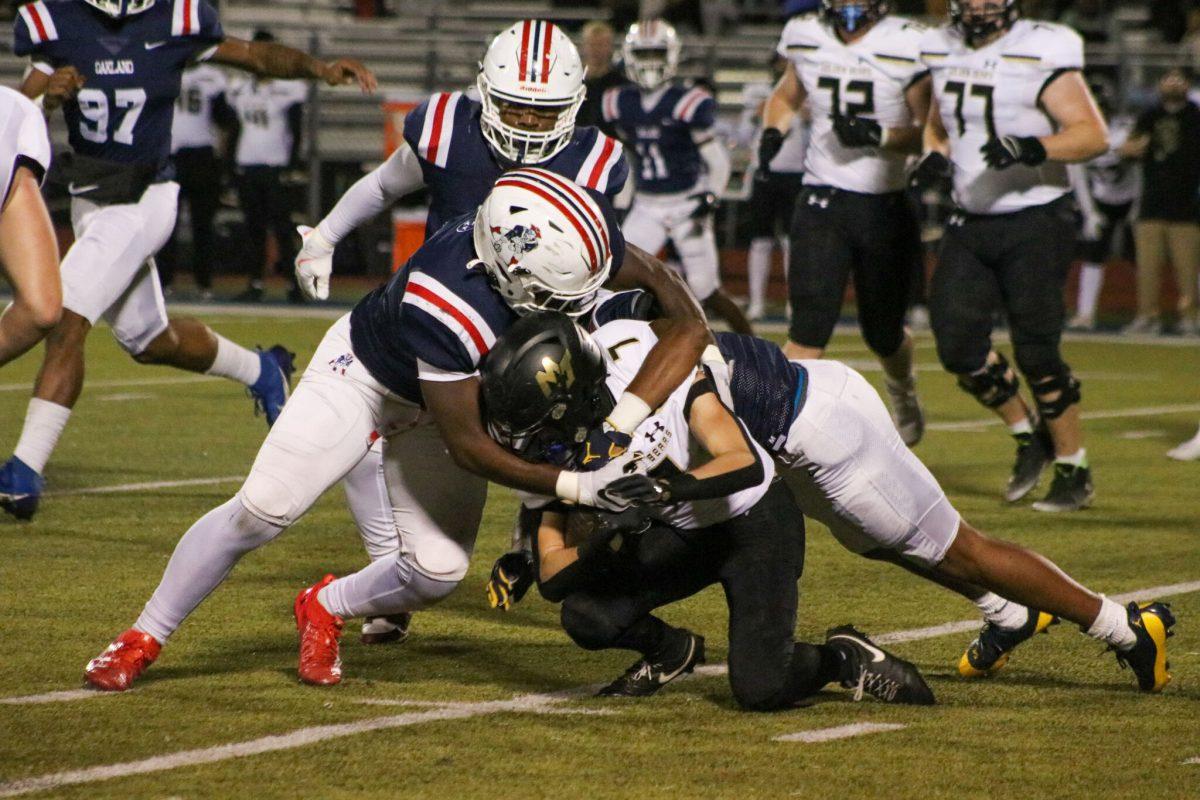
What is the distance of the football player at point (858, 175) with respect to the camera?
7.41 meters

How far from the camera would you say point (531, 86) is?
4.59 meters

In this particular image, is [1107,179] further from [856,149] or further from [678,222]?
[856,149]

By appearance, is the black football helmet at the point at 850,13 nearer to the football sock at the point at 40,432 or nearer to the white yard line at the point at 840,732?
the football sock at the point at 40,432

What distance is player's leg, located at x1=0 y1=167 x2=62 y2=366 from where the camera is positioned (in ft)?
17.1

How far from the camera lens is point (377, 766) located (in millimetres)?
3578

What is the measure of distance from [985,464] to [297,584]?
3.47 metres

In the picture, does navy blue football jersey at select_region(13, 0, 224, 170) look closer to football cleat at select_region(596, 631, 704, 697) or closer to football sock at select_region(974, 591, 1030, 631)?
football cleat at select_region(596, 631, 704, 697)

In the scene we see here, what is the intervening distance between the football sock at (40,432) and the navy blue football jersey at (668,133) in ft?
17.5

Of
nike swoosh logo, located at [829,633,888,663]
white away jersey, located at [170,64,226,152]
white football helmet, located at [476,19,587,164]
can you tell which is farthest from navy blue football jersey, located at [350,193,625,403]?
white away jersey, located at [170,64,226,152]

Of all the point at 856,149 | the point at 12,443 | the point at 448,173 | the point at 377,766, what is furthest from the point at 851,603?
the point at 12,443

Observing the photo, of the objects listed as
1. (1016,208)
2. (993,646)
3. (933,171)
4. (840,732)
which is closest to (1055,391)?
(1016,208)

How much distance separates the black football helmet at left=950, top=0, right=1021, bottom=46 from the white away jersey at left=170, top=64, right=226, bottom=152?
29.6 ft

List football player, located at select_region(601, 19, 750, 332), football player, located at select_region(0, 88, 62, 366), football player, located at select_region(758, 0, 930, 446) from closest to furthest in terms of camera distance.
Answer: football player, located at select_region(0, 88, 62, 366) < football player, located at select_region(758, 0, 930, 446) < football player, located at select_region(601, 19, 750, 332)

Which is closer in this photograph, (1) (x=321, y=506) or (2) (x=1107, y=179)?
A: (1) (x=321, y=506)
